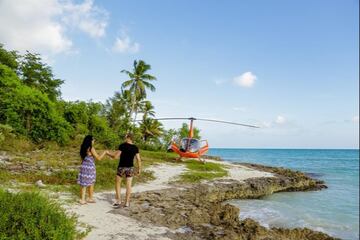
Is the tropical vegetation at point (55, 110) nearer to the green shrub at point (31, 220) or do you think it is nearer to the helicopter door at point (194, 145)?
the helicopter door at point (194, 145)

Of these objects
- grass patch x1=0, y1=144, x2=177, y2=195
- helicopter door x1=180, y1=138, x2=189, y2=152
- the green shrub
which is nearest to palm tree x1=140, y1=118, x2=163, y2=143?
helicopter door x1=180, y1=138, x2=189, y2=152

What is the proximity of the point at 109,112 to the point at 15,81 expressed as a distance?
73.5 feet

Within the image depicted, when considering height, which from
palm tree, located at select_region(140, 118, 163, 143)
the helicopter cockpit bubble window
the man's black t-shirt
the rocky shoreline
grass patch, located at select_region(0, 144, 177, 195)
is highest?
palm tree, located at select_region(140, 118, 163, 143)

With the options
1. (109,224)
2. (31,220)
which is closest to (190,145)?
(109,224)

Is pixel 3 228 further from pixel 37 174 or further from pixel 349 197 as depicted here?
pixel 349 197

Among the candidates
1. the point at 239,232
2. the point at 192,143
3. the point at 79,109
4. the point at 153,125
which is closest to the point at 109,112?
the point at 153,125

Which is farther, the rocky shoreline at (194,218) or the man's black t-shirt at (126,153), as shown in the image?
the man's black t-shirt at (126,153)

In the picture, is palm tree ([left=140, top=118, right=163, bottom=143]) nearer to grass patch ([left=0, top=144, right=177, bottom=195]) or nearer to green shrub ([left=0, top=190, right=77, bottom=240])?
Result: grass patch ([left=0, top=144, right=177, bottom=195])

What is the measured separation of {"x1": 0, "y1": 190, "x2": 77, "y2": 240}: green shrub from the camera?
5.08m

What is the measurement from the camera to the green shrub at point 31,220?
5.08m

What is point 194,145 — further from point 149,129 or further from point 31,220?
point 149,129

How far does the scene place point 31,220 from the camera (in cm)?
523

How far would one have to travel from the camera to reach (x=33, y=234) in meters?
5.10

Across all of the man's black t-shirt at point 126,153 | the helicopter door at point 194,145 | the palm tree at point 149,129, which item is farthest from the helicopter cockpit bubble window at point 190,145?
the palm tree at point 149,129
